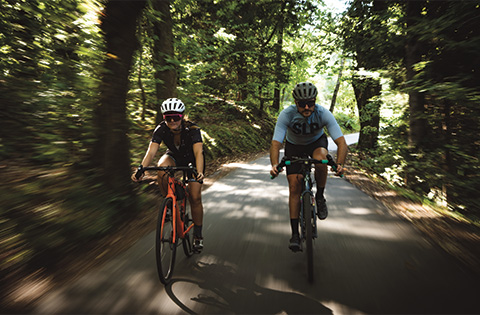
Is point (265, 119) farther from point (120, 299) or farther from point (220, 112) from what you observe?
point (120, 299)

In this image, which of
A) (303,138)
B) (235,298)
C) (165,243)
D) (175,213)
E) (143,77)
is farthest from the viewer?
(143,77)

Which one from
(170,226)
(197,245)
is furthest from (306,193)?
(170,226)

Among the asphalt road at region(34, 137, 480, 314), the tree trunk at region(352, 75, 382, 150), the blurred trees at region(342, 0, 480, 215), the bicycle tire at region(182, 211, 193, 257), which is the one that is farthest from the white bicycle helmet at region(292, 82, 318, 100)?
the tree trunk at region(352, 75, 382, 150)

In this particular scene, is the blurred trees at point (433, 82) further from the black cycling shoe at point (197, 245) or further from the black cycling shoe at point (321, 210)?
the black cycling shoe at point (197, 245)

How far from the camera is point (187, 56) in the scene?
30.4 ft

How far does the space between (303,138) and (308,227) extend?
1.41 meters

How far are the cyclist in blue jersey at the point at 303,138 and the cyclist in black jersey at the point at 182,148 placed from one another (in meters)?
1.04

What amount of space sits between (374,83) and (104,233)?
439 inches

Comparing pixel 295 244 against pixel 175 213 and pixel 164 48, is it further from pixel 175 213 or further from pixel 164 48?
pixel 164 48

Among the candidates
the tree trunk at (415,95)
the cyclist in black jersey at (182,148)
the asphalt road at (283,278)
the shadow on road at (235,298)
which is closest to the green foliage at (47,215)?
the asphalt road at (283,278)

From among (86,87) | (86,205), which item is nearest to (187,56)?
(86,87)

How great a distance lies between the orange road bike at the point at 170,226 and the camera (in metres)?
3.04

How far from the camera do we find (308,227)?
10.5ft

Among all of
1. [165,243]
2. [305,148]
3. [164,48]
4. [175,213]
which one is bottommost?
[165,243]
